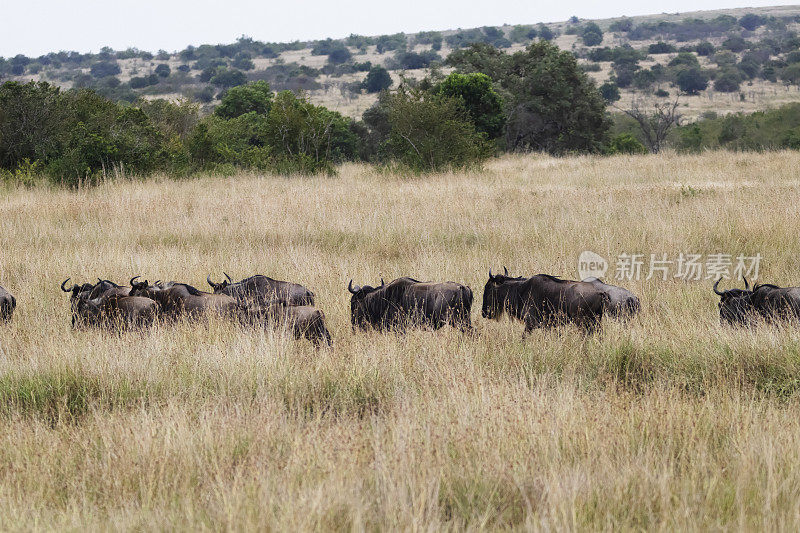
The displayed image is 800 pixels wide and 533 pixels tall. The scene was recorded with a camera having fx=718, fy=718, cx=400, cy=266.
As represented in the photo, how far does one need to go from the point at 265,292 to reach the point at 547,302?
2.81 m

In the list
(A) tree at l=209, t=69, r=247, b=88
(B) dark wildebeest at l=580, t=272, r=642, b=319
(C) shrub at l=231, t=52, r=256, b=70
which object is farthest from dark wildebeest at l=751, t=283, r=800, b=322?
(C) shrub at l=231, t=52, r=256, b=70

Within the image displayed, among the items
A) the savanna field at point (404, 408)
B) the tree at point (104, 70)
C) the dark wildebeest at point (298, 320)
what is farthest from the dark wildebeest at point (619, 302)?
the tree at point (104, 70)

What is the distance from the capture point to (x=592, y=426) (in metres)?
4.21

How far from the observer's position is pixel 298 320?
639 cm

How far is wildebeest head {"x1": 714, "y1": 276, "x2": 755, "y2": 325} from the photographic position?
6.34 m

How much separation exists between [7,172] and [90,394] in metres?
14.9

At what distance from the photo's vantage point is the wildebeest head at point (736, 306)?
6.34 meters

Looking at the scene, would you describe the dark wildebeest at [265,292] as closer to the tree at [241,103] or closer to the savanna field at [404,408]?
the savanna field at [404,408]

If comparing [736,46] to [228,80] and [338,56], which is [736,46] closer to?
[338,56]

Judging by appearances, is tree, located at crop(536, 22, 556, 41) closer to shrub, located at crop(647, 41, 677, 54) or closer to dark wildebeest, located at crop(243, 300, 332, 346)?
shrub, located at crop(647, 41, 677, 54)

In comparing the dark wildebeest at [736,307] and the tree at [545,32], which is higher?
the tree at [545,32]

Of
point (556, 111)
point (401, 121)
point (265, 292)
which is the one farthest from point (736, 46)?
point (265, 292)

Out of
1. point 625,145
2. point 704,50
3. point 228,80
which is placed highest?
point 704,50

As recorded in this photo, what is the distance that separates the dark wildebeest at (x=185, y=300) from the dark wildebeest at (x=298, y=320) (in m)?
0.34
